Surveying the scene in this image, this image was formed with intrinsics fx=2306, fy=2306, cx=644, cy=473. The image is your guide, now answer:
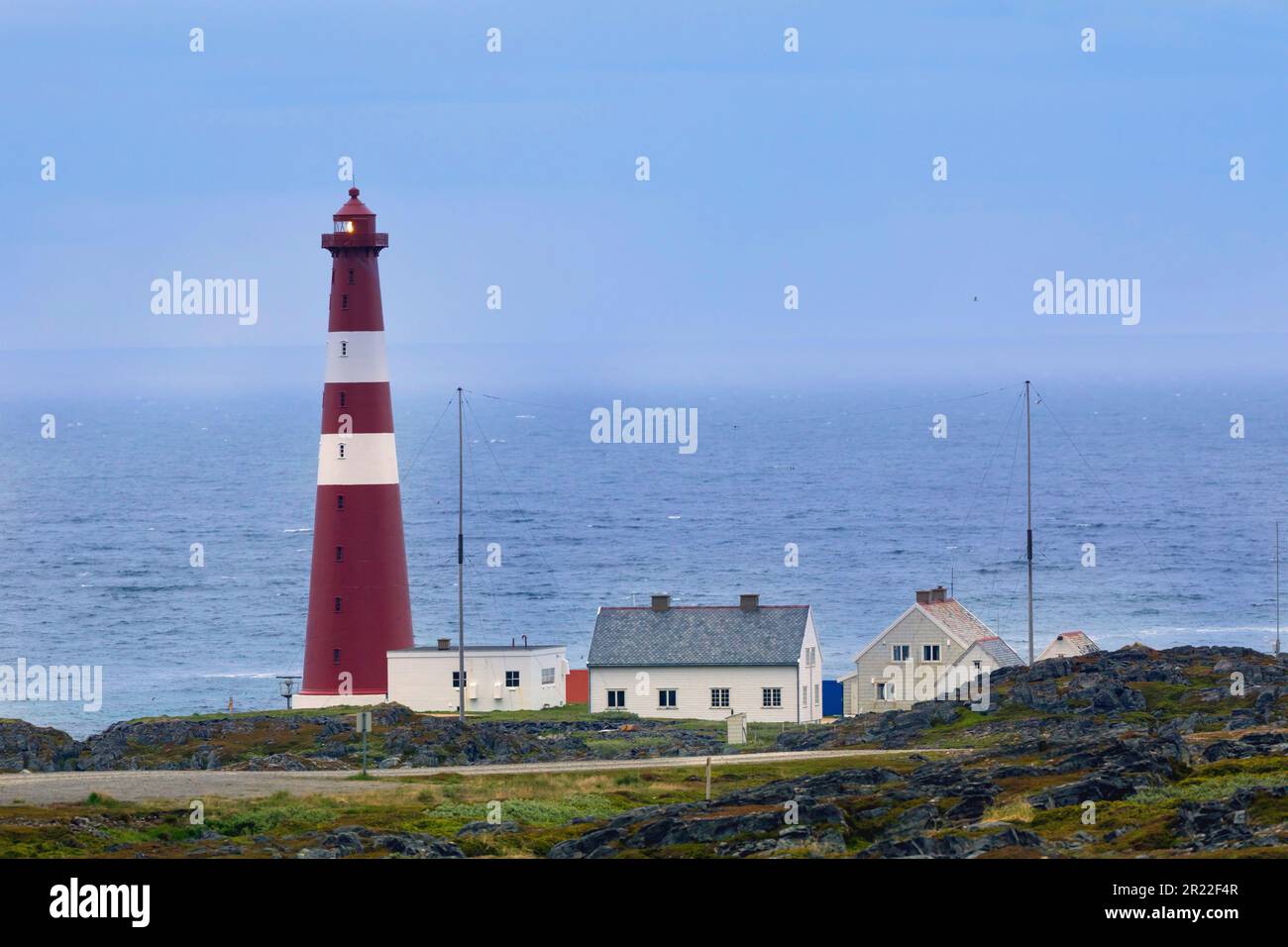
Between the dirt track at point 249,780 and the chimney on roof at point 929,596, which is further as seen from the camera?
the chimney on roof at point 929,596

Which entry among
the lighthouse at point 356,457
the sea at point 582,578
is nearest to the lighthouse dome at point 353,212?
the lighthouse at point 356,457

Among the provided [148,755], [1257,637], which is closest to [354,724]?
[148,755]

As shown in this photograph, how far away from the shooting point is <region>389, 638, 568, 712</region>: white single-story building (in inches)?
2972

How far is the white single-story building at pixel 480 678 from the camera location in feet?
248

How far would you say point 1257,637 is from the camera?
384 feet

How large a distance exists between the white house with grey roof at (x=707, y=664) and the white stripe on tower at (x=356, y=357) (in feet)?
39.0

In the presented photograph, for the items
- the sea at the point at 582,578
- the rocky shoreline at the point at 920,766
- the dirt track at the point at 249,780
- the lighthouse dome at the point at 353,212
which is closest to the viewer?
the rocky shoreline at the point at 920,766

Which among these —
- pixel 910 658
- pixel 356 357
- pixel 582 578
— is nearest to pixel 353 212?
pixel 356 357

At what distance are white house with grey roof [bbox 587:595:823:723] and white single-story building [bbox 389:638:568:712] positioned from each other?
260 centimetres

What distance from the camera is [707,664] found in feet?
250

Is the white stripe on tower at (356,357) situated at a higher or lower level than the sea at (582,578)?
higher

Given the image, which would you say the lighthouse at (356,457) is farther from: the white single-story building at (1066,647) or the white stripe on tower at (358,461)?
the white single-story building at (1066,647)

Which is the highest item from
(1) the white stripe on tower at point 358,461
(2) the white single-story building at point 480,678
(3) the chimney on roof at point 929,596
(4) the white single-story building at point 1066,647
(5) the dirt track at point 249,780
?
(1) the white stripe on tower at point 358,461
